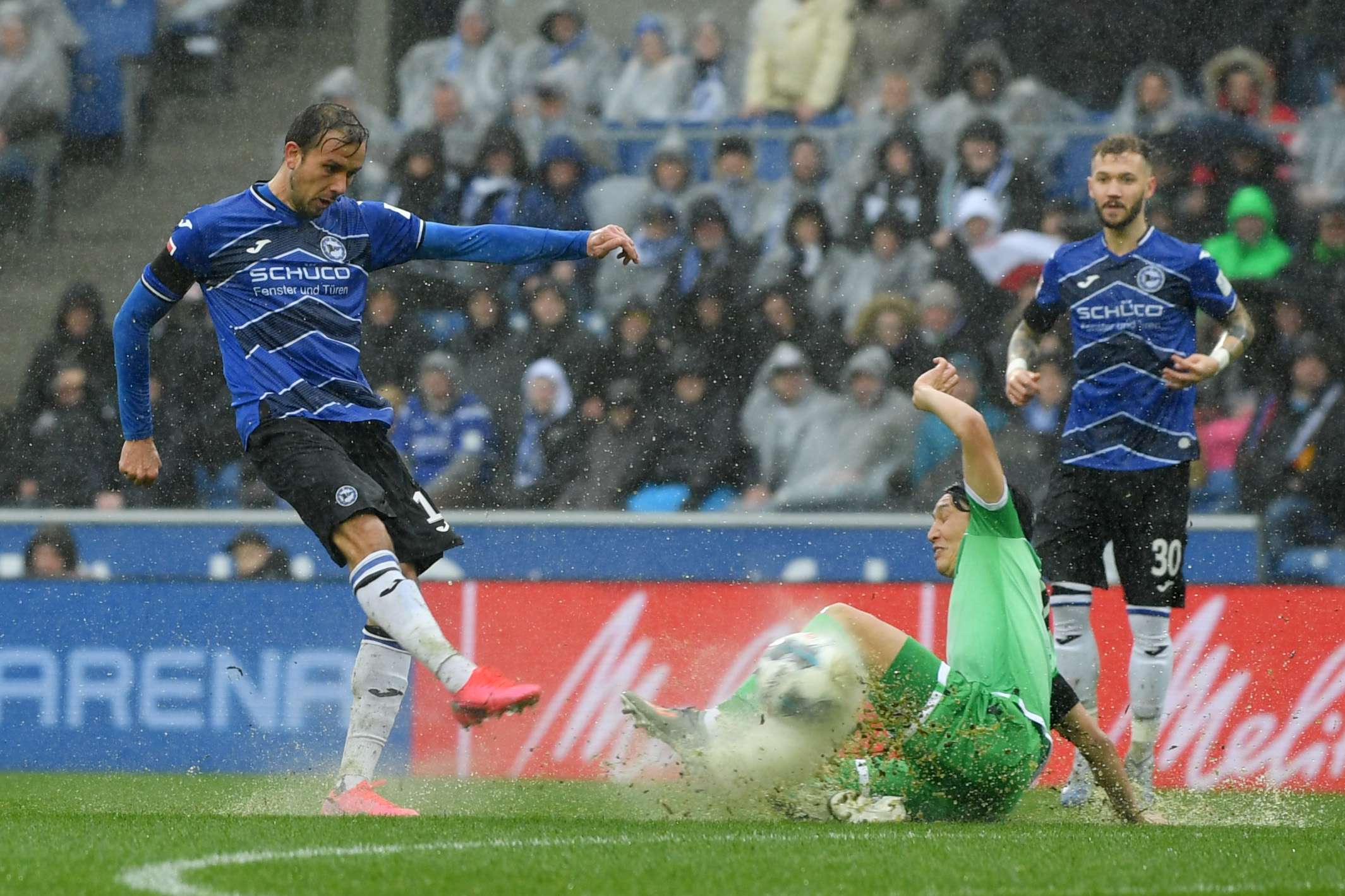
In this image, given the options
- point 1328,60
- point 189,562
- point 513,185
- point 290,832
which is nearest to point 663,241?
point 513,185

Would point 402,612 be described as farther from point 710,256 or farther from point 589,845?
point 710,256

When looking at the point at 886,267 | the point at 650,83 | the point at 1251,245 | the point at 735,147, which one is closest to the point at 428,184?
the point at 650,83

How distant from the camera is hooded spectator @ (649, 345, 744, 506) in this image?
396 inches

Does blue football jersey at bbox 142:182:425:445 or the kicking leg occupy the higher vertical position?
blue football jersey at bbox 142:182:425:445

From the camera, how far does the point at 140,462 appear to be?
577 centimetres

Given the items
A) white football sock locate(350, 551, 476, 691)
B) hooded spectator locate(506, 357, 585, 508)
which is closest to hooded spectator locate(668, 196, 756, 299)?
hooded spectator locate(506, 357, 585, 508)

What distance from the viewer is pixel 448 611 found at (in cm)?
858

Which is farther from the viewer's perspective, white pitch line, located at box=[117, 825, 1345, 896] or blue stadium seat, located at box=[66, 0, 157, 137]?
blue stadium seat, located at box=[66, 0, 157, 137]

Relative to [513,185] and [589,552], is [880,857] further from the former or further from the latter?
[513,185]

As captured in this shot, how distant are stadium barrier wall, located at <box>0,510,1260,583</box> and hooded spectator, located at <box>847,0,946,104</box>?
12.9ft

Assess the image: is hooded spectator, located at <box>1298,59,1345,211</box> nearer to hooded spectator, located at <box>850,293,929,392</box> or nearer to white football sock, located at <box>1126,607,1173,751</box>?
hooded spectator, located at <box>850,293,929,392</box>

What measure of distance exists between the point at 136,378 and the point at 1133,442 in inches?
137

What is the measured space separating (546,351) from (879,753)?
5.43 metres

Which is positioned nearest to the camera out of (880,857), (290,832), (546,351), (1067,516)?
(880,857)
